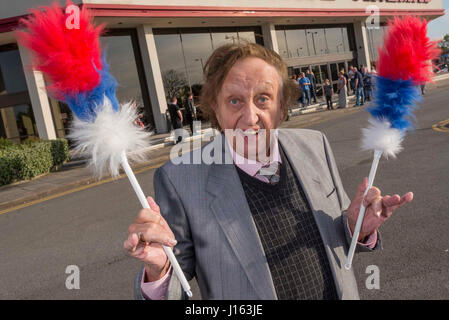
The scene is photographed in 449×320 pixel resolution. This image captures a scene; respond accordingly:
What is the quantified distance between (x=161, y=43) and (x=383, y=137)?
1789 centimetres

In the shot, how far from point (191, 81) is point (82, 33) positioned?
18.1m

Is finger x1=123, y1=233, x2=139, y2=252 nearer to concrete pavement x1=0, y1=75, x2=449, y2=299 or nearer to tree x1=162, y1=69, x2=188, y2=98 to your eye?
concrete pavement x1=0, y1=75, x2=449, y2=299

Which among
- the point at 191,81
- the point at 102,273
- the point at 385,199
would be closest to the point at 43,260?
the point at 102,273

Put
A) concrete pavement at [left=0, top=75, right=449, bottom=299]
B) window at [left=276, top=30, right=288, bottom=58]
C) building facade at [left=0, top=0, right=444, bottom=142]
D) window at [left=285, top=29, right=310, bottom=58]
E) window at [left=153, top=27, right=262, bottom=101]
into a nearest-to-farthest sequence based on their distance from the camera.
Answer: concrete pavement at [left=0, top=75, right=449, bottom=299] → building facade at [left=0, top=0, right=444, bottom=142] → window at [left=153, top=27, right=262, bottom=101] → window at [left=276, top=30, right=288, bottom=58] → window at [left=285, top=29, right=310, bottom=58]

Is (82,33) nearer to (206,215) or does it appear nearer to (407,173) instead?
(206,215)

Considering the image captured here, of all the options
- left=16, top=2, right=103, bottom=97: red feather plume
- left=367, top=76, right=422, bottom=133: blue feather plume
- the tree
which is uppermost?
the tree

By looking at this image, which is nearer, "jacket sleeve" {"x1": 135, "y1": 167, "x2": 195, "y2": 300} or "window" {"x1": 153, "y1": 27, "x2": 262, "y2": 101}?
"jacket sleeve" {"x1": 135, "y1": 167, "x2": 195, "y2": 300}

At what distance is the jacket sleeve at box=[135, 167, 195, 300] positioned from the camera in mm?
1404

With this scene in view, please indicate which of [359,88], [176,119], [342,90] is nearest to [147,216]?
[176,119]

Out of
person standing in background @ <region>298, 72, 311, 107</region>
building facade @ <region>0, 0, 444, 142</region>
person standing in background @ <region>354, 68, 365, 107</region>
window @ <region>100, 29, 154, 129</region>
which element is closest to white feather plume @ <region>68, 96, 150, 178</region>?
building facade @ <region>0, 0, 444, 142</region>

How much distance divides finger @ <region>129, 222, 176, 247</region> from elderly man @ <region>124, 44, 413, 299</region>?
37mm

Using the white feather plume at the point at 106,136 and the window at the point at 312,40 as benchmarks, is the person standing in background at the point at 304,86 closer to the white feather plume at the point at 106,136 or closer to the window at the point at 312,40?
the window at the point at 312,40

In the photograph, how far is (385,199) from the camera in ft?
4.64

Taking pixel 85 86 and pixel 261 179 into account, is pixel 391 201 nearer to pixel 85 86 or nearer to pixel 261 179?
pixel 261 179
